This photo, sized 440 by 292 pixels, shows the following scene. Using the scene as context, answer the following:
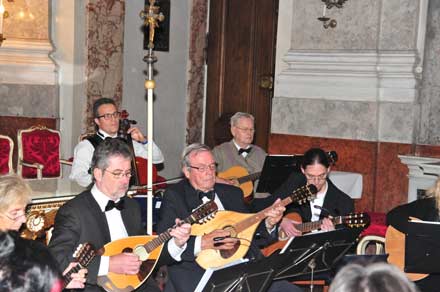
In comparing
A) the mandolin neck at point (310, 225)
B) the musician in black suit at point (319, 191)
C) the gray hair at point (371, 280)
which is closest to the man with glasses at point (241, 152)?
the musician in black suit at point (319, 191)

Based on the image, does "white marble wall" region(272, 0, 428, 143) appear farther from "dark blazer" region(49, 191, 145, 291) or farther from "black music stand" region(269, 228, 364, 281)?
"dark blazer" region(49, 191, 145, 291)

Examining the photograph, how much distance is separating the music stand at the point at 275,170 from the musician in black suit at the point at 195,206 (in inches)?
49.9

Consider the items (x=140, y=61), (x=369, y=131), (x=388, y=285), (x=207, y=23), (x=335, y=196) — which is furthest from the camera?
(x=207, y=23)

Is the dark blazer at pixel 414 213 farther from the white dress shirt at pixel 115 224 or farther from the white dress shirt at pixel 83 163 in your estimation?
the white dress shirt at pixel 83 163

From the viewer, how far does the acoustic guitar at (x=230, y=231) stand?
441cm

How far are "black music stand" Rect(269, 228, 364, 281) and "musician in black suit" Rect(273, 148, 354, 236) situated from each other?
645 millimetres

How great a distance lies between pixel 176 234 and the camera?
13.1 feet

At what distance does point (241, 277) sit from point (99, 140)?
9.60ft

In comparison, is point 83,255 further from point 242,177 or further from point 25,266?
point 242,177

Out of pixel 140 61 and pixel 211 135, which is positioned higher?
pixel 140 61

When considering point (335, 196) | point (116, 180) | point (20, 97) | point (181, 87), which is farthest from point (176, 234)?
point (181, 87)

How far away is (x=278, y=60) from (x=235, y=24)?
152cm

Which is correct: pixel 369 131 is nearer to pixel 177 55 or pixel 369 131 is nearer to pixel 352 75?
pixel 352 75

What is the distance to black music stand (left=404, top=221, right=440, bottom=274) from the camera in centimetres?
420
